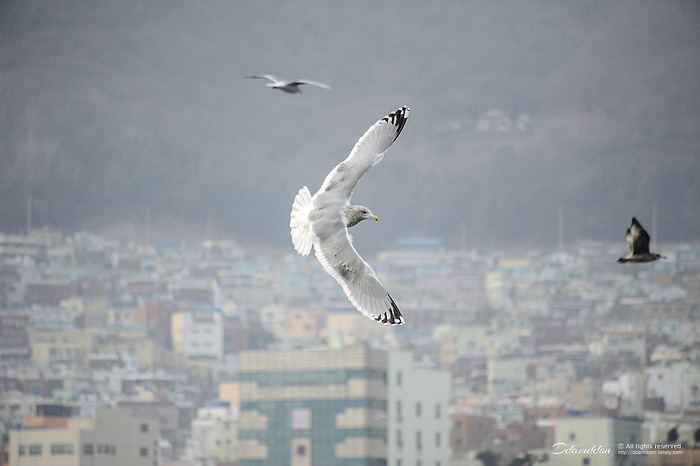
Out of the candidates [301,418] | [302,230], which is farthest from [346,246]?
[301,418]

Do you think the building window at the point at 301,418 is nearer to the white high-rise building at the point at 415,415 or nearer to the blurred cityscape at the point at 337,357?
the blurred cityscape at the point at 337,357

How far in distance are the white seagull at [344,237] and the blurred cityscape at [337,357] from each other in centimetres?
4836

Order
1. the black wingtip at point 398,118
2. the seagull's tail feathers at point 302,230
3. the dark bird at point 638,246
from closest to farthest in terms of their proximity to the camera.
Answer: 1. the seagull's tail feathers at point 302,230
2. the black wingtip at point 398,118
3. the dark bird at point 638,246

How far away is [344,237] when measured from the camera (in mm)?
11570

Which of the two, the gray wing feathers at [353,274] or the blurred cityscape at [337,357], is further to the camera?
the blurred cityscape at [337,357]

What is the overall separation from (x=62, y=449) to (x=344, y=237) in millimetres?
51964

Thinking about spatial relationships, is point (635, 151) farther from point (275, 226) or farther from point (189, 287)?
point (189, 287)

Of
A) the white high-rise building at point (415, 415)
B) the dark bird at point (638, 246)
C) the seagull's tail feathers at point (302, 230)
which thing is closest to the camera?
the seagull's tail feathers at point (302, 230)

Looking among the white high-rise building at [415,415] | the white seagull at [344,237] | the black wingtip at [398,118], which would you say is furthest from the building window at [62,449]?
the white seagull at [344,237]

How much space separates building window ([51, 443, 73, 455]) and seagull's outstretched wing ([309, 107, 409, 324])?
50.8 m

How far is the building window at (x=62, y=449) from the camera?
60.7m

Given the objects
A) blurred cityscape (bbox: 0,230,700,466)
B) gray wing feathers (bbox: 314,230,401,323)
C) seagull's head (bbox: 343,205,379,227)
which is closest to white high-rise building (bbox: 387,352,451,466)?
blurred cityscape (bbox: 0,230,700,466)

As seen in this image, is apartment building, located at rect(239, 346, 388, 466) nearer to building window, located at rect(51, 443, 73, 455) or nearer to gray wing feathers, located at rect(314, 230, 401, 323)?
building window, located at rect(51, 443, 73, 455)

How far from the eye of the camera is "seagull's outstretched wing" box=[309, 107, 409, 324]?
1160 centimetres
